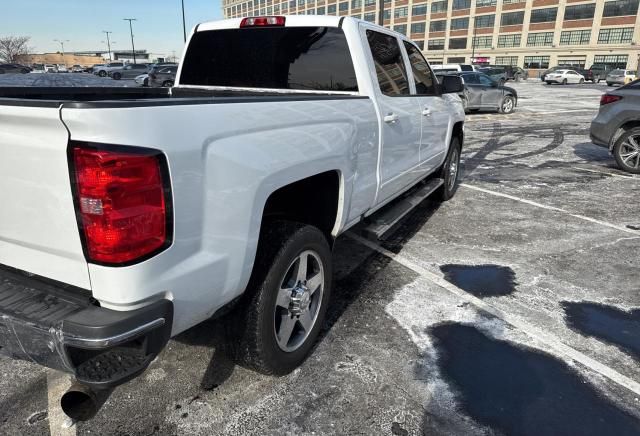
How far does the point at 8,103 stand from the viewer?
1735 mm

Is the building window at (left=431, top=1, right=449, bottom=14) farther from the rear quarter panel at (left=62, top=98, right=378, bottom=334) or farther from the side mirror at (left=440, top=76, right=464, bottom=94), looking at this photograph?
the rear quarter panel at (left=62, top=98, right=378, bottom=334)

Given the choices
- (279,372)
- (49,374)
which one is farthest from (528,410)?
(49,374)

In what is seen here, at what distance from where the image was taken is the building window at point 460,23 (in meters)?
81.4

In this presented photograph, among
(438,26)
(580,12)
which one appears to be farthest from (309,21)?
(438,26)

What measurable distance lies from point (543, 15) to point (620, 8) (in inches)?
423

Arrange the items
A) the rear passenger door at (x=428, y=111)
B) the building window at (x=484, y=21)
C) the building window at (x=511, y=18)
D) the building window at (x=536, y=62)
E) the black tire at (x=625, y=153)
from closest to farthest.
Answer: the rear passenger door at (x=428, y=111) < the black tire at (x=625, y=153) < the building window at (x=536, y=62) < the building window at (x=511, y=18) < the building window at (x=484, y=21)

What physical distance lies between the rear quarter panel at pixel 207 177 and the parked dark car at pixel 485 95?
16.5 m

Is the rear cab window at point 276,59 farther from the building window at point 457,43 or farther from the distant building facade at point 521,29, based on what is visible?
the building window at point 457,43

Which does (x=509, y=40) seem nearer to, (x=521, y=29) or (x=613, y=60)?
(x=521, y=29)

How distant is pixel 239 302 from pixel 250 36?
7.76 ft

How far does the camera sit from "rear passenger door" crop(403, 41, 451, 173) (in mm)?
4664

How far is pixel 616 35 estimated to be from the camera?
210 ft

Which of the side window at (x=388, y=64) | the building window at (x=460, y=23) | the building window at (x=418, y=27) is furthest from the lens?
the building window at (x=418, y=27)

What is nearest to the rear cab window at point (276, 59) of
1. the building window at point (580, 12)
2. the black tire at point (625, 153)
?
the black tire at point (625, 153)
